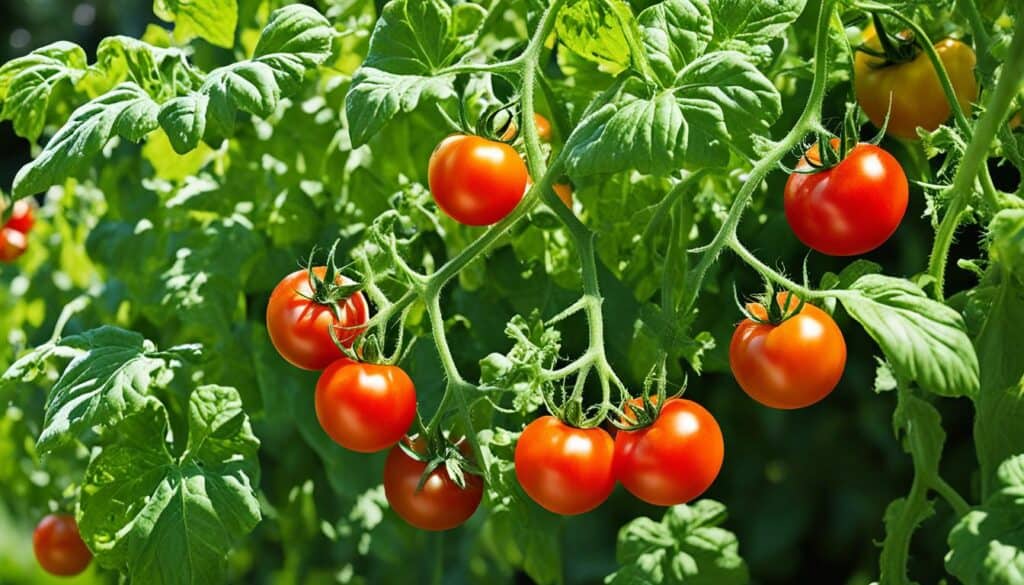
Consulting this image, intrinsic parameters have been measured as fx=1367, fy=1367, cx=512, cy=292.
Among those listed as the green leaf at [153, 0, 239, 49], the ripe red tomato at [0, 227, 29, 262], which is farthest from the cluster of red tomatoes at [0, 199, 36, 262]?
the green leaf at [153, 0, 239, 49]

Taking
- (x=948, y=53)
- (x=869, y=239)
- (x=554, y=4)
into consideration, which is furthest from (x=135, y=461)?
(x=948, y=53)

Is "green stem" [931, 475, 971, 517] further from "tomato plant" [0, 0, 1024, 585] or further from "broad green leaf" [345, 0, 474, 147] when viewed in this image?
"broad green leaf" [345, 0, 474, 147]

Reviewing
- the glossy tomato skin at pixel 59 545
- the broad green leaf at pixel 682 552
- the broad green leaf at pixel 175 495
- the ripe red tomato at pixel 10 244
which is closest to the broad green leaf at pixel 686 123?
the broad green leaf at pixel 175 495

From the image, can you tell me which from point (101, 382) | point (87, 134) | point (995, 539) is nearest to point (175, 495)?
point (101, 382)

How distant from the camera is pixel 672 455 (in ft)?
3.25

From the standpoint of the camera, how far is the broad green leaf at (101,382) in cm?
112

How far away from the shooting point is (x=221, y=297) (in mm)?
1453

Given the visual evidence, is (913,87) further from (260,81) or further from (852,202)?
(260,81)

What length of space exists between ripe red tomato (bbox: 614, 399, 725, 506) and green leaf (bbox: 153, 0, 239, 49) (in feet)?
2.01

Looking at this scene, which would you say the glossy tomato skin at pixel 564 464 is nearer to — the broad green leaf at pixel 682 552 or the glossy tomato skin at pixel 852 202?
the glossy tomato skin at pixel 852 202

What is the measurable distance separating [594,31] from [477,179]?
14 centimetres

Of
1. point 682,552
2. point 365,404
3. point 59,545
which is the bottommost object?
point 59,545

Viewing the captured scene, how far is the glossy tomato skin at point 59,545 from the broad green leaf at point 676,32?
3.18 ft

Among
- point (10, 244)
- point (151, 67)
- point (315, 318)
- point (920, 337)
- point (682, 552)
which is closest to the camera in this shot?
point (920, 337)
